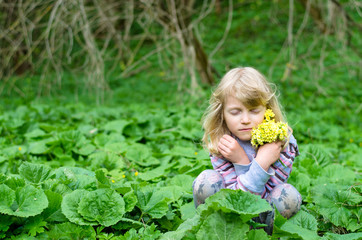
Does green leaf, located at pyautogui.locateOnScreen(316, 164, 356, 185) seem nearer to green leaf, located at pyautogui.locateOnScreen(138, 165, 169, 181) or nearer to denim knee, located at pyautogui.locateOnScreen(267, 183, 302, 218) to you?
denim knee, located at pyautogui.locateOnScreen(267, 183, 302, 218)

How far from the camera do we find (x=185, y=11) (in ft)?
22.7

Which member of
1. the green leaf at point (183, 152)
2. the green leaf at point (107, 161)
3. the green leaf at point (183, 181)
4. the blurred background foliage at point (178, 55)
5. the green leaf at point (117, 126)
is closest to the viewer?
the green leaf at point (183, 181)

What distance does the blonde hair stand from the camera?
6.39ft

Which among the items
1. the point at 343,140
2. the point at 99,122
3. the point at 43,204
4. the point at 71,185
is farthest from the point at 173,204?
the point at 343,140

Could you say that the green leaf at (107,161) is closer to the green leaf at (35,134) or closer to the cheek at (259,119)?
the green leaf at (35,134)

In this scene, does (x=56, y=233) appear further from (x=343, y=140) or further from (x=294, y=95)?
(x=294, y=95)

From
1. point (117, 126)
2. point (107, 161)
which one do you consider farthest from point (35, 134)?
point (107, 161)

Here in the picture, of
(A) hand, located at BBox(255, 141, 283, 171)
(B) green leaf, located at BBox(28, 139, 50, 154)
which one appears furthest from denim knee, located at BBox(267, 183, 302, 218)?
(B) green leaf, located at BBox(28, 139, 50, 154)

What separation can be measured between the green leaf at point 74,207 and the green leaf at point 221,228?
0.61 metres

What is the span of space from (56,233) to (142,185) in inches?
29.3

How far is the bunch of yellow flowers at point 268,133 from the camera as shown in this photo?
1.84m

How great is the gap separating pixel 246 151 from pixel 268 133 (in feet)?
0.72

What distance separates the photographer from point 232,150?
1.90 m

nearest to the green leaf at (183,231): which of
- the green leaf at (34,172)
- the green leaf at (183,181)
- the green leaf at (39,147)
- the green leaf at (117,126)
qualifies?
the green leaf at (183,181)
